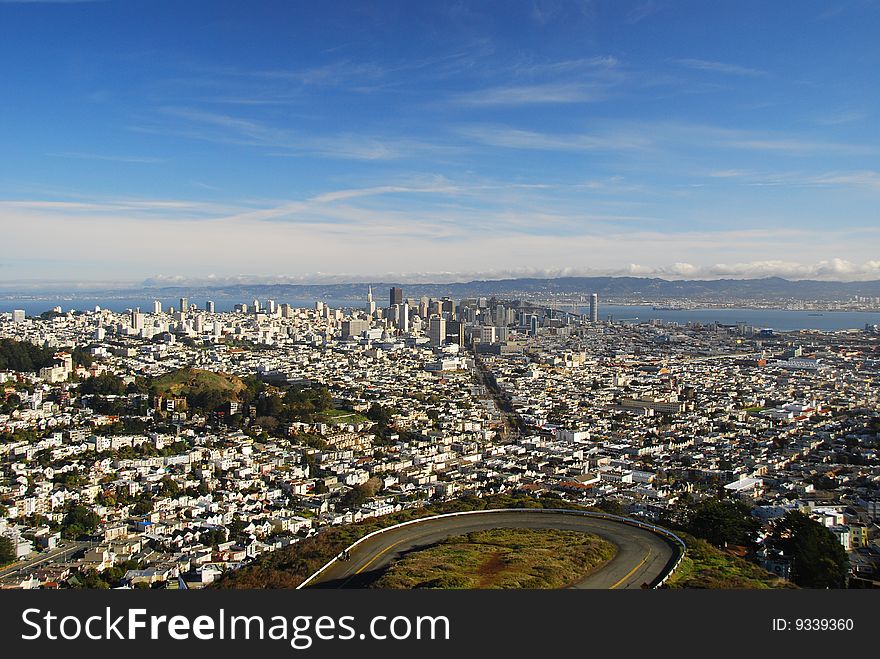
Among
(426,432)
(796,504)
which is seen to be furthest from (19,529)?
(796,504)

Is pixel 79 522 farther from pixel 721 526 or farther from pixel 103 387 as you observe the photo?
pixel 103 387

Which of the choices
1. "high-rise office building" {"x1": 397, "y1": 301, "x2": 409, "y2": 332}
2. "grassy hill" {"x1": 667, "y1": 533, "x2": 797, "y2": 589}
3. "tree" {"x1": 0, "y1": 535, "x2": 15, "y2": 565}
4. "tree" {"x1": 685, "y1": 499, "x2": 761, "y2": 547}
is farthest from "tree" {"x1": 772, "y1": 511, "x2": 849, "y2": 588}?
"high-rise office building" {"x1": 397, "y1": 301, "x2": 409, "y2": 332}

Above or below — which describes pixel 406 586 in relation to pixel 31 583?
above

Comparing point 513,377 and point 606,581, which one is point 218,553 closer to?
point 606,581

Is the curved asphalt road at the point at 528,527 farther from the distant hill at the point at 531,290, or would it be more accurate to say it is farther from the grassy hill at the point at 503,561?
the distant hill at the point at 531,290

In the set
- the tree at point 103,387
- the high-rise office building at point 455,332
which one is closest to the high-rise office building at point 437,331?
the high-rise office building at point 455,332

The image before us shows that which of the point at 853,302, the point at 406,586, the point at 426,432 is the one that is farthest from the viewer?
the point at 853,302

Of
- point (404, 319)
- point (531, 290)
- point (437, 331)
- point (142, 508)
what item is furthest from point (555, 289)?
point (142, 508)
